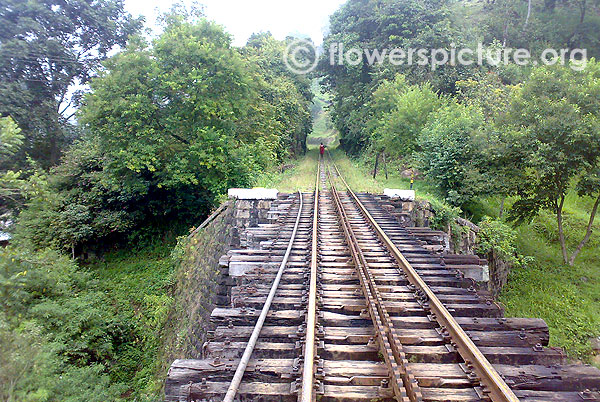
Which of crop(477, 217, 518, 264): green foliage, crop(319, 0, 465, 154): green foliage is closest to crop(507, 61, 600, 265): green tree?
crop(477, 217, 518, 264): green foliage

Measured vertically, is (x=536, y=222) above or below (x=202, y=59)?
below

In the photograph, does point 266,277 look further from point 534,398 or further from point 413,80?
point 413,80

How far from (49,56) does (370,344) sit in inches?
1056

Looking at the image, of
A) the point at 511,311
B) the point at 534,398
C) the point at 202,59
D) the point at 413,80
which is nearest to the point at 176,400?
the point at 534,398

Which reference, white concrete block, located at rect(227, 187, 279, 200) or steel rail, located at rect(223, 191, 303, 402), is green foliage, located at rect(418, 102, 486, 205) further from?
steel rail, located at rect(223, 191, 303, 402)

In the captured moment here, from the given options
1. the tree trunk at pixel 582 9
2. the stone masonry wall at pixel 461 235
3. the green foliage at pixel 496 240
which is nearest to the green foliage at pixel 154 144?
the stone masonry wall at pixel 461 235

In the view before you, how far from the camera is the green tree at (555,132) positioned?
1010 centimetres

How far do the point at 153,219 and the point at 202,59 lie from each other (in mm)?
9393

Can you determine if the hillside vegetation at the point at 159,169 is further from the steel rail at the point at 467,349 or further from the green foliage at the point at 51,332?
the steel rail at the point at 467,349

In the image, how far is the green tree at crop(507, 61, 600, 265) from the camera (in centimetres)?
1010

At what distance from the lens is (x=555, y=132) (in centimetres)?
1033

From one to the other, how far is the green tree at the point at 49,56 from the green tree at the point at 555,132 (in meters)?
25.4

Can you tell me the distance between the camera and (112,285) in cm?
1522

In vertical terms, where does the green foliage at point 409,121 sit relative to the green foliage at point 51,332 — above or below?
above
